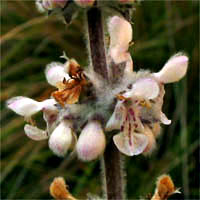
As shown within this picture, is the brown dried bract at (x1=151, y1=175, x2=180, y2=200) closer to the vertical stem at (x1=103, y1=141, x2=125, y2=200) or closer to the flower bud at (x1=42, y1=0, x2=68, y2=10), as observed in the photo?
the vertical stem at (x1=103, y1=141, x2=125, y2=200)

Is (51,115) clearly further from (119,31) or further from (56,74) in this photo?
(119,31)

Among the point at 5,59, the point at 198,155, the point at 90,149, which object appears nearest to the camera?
the point at 90,149

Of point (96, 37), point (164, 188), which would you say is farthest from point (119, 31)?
point (164, 188)

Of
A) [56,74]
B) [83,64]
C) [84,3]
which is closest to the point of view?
[84,3]

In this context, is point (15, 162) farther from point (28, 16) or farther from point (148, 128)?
point (148, 128)

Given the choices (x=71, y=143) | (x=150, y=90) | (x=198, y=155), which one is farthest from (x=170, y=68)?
(x=198, y=155)

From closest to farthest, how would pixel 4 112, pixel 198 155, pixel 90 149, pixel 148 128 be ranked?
pixel 90 149
pixel 148 128
pixel 198 155
pixel 4 112

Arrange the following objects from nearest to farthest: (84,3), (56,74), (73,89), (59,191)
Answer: (84,3) < (73,89) < (56,74) < (59,191)

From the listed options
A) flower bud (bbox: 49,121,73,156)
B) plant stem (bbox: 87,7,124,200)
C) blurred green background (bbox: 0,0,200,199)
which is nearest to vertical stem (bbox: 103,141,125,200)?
plant stem (bbox: 87,7,124,200)
